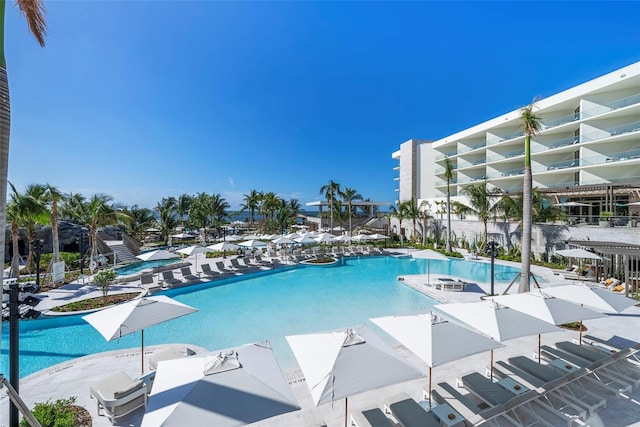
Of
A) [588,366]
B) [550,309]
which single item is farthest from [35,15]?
[588,366]

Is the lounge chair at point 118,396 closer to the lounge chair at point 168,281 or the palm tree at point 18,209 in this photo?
the lounge chair at point 168,281

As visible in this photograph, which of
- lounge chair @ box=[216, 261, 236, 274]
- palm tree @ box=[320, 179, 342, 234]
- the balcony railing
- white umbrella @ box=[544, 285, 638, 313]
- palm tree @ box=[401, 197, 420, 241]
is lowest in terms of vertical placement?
lounge chair @ box=[216, 261, 236, 274]

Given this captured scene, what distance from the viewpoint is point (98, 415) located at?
511 cm

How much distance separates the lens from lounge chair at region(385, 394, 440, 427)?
14.1 ft

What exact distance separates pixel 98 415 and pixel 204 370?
352cm

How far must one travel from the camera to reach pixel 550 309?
596 centimetres

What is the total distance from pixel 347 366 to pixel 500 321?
11.3ft

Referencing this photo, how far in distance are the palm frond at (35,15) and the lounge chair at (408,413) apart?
7.44m

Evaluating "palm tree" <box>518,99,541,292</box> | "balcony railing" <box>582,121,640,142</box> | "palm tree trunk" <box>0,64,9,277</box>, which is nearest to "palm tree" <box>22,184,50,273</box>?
"palm tree trunk" <box>0,64,9,277</box>

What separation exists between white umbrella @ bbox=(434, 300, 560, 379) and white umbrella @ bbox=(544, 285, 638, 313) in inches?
78.6

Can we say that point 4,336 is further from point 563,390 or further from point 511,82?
point 511,82

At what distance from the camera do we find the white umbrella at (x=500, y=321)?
16.9 ft

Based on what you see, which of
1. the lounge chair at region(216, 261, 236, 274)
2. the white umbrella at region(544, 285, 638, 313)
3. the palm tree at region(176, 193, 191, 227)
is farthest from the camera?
the palm tree at region(176, 193, 191, 227)

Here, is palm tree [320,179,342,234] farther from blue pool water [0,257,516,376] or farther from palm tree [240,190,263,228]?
blue pool water [0,257,516,376]
